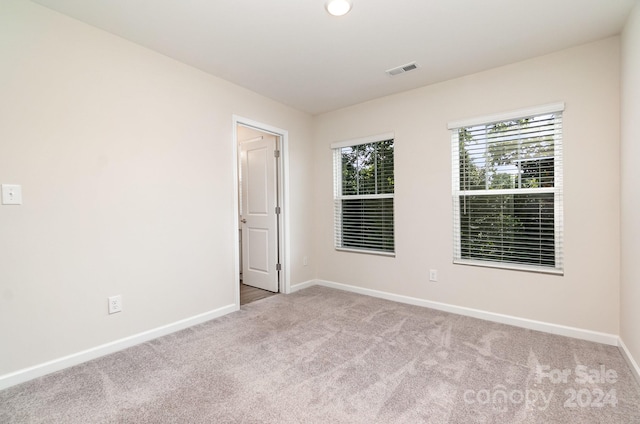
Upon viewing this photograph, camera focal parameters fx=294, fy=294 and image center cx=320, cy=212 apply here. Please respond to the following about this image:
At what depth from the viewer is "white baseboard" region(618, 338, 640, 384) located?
1911 mm

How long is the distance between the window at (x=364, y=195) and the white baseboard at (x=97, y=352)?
196 cm

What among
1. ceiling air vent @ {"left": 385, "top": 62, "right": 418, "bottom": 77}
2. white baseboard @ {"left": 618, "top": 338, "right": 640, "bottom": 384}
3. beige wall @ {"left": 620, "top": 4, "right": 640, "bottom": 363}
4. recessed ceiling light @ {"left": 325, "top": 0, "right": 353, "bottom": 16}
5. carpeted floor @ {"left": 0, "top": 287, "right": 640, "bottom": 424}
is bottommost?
carpeted floor @ {"left": 0, "top": 287, "right": 640, "bottom": 424}

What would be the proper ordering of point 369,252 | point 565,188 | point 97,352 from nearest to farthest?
point 97,352 < point 565,188 < point 369,252

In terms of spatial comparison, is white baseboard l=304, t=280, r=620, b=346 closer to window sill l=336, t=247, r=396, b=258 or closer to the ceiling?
window sill l=336, t=247, r=396, b=258

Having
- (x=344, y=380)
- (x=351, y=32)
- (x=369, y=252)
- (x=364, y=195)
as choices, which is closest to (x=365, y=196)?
(x=364, y=195)

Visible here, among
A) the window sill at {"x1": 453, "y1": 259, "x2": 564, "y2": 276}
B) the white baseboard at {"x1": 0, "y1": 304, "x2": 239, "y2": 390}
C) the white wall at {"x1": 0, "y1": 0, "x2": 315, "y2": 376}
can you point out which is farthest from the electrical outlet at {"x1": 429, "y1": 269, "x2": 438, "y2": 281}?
the white baseboard at {"x1": 0, "y1": 304, "x2": 239, "y2": 390}

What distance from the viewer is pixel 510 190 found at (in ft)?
9.29

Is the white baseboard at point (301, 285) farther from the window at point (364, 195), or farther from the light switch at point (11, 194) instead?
the light switch at point (11, 194)

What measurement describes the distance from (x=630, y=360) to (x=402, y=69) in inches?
116

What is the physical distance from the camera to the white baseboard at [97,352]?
192 cm

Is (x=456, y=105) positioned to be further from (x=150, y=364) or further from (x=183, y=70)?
(x=150, y=364)

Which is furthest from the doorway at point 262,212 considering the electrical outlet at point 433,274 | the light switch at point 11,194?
the light switch at point 11,194

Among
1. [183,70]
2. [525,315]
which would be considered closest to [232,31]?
[183,70]

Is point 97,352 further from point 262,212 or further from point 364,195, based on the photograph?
point 364,195
